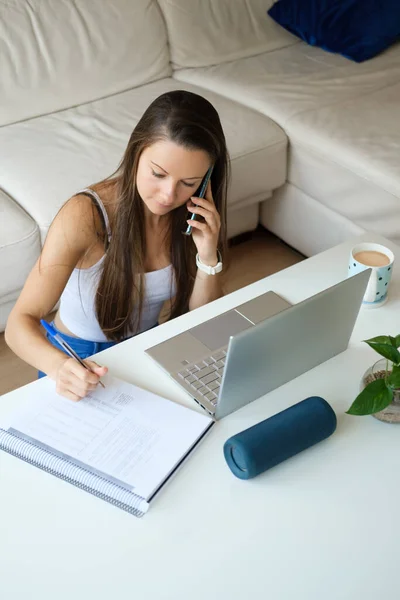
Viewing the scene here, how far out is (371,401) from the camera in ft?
3.38

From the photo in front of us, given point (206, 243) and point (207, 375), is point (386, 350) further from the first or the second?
point (206, 243)

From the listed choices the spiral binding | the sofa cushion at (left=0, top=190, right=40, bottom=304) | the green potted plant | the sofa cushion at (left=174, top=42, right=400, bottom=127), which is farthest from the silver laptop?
the sofa cushion at (left=174, top=42, right=400, bottom=127)

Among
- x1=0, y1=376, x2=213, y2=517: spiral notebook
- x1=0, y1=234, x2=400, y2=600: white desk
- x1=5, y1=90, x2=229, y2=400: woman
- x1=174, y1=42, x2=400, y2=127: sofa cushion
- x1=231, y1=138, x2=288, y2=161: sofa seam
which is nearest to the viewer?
x1=0, y1=234, x2=400, y2=600: white desk

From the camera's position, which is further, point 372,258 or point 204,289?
point 204,289

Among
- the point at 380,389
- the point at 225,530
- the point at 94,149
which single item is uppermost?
the point at 380,389

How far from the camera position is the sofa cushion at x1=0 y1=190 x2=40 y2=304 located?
1.78 meters

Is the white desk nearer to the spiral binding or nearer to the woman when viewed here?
the spiral binding

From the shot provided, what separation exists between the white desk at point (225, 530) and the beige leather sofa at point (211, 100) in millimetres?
962

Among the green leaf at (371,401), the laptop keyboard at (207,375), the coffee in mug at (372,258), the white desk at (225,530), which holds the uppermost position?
the green leaf at (371,401)

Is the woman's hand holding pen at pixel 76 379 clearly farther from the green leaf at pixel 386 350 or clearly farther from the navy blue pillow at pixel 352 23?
the navy blue pillow at pixel 352 23

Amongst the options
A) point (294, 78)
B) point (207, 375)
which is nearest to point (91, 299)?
point (207, 375)

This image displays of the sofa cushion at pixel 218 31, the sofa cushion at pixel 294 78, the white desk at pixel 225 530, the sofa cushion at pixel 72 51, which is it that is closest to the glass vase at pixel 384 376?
the white desk at pixel 225 530

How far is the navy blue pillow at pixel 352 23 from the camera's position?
265 centimetres

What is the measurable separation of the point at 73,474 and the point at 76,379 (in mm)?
170
